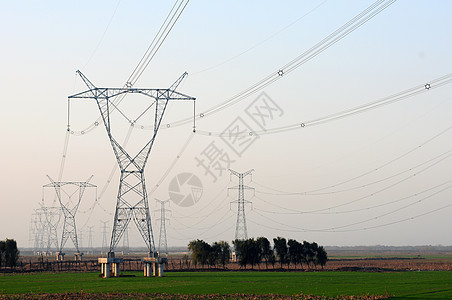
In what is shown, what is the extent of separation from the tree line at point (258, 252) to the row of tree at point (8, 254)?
1606 inches

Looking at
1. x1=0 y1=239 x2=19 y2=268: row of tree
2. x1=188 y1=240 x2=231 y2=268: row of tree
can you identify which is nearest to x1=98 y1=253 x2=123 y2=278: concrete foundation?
x1=188 y1=240 x2=231 y2=268: row of tree

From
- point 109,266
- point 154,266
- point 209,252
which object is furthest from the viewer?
point 209,252

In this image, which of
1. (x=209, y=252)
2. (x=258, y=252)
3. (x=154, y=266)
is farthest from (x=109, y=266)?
(x=258, y=252)

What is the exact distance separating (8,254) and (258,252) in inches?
2279

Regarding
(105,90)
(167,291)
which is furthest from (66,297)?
(105,90)

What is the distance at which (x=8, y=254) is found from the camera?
13988 cm

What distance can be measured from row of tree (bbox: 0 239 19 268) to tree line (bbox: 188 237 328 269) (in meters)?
40.8

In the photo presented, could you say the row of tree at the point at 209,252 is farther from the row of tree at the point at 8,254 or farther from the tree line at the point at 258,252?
the row of tree at the point at 8,254

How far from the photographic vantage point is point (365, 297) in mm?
54688

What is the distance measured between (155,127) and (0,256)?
75.5 metres

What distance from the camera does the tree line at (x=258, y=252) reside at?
139 m

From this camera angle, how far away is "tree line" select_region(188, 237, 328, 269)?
13888 cm

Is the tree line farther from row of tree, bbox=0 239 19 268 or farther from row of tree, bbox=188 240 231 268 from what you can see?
row of tree, bbox=0 239 19 268

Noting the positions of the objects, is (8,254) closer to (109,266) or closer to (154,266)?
(109,266)
